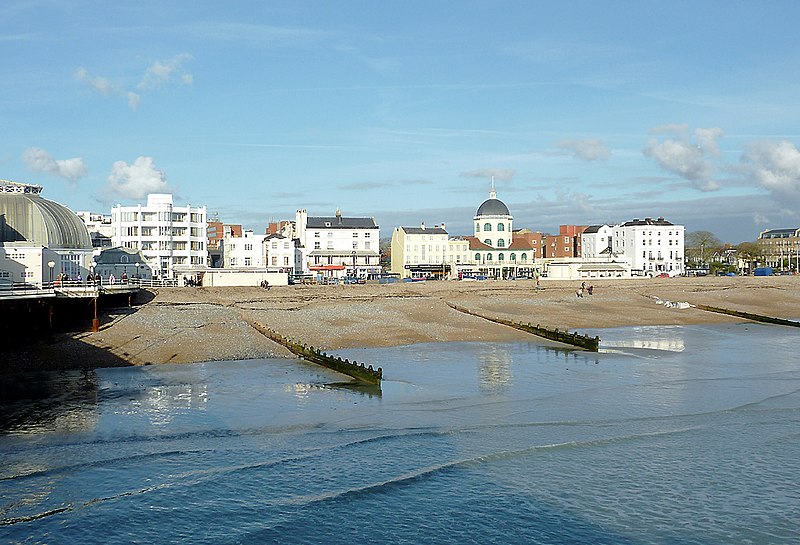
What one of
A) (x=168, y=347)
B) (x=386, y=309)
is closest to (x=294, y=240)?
(x=386, y=309)

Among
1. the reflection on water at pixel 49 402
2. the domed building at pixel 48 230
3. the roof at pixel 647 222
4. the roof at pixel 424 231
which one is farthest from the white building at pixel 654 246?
the reflection on water at pixel 49 402

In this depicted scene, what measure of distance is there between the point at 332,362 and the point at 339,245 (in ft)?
247

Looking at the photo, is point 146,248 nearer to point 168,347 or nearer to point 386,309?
point 386,309

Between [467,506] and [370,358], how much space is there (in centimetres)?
1960

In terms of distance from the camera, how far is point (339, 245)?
348 ft

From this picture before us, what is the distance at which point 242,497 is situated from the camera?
16172 mm

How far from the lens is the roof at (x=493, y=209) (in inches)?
4587

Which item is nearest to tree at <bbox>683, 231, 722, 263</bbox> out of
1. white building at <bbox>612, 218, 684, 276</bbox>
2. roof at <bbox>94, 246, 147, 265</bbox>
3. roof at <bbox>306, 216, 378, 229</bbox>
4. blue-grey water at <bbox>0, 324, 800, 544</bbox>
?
white building at <bbox>612, 218, 684, 276</bbox>

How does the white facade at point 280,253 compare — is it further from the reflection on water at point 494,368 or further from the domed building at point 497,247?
the reflection on water at point 494,368

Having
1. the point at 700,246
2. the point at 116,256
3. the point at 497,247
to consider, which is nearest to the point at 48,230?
the point at 116,256

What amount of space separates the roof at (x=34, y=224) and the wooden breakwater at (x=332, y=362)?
32505mm

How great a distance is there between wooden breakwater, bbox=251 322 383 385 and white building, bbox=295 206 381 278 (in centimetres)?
6107

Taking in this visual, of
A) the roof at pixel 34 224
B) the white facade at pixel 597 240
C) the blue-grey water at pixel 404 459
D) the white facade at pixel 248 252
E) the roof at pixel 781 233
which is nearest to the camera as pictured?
the blue-grey water at pixel 404 459

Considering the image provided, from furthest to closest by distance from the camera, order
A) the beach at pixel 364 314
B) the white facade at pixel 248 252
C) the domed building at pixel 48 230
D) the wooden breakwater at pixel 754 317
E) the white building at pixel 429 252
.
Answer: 1. the white building at pixel 429 252
2. the white facade at pixel 248 252
3. the domed building at pixel 48 230
4. the wooden breakwater at pixel 754 317
5. the beach at pixel 364 314
